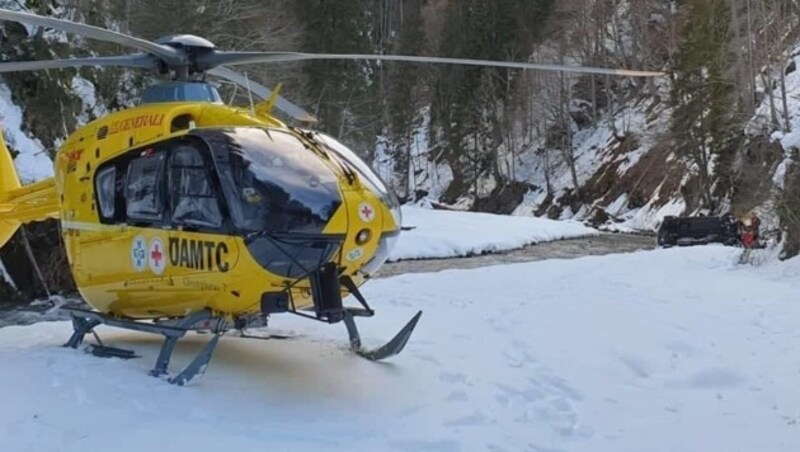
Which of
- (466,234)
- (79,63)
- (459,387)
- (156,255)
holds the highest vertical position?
(79,63)

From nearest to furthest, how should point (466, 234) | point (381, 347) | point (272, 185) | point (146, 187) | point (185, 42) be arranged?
point (272, 185)
point (146, 187)
point (185, 42)
point (381, 347)
point (466, 234)

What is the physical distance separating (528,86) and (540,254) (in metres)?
26.9

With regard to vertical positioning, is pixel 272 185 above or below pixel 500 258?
above

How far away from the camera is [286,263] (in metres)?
5.80

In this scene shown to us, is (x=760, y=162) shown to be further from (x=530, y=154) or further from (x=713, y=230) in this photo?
(x=530, y=154)

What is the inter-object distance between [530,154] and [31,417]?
4439 centimetres

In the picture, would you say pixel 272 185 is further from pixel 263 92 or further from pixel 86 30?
pixel 263 92

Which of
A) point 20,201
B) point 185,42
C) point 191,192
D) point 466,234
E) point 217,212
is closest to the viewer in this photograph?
point 217,212

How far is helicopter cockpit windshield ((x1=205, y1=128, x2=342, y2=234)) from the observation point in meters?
5.72

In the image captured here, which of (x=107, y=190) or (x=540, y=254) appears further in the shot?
(x=540, y=254)

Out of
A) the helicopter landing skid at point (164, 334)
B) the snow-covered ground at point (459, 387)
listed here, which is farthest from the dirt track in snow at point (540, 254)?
the helicopter landing skid at point (164, 334)

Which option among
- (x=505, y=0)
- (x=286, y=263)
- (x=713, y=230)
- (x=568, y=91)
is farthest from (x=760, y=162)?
(x=286, y=263)

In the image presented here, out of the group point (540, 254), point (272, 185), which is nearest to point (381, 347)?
point (272, 185)

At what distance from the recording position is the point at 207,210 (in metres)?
6.02
